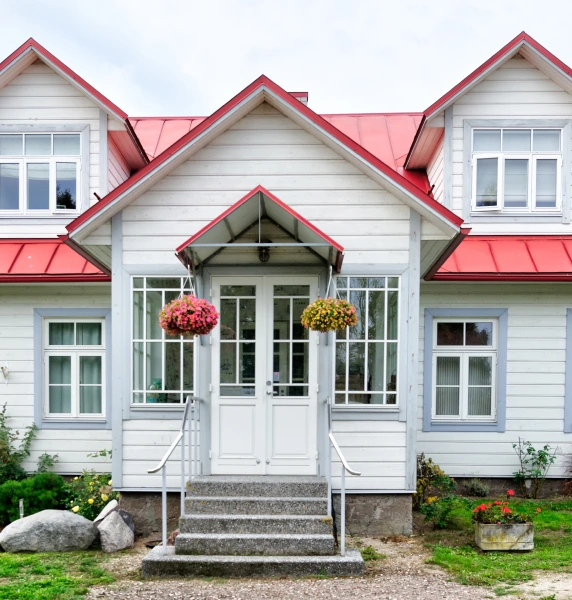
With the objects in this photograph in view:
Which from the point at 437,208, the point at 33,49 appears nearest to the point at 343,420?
Result: the point at 437,208

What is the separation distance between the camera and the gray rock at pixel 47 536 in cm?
671

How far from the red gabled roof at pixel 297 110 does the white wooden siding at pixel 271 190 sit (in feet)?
1.08

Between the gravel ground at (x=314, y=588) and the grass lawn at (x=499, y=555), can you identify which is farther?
the grass lawn at (x=499, y=555)

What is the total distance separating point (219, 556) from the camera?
6059 millimetres

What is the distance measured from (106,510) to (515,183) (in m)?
7.37

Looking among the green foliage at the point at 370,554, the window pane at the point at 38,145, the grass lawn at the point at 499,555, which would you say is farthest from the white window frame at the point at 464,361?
the window pane at the point at 38,145

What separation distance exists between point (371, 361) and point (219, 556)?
8.99 ft

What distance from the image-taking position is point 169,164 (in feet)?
23.2

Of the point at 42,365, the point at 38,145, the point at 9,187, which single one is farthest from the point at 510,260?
the point at 9,187

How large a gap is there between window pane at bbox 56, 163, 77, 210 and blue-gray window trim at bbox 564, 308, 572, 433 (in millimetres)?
7606

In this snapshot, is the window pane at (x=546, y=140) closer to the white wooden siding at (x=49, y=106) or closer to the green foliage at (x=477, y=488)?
the green foliage at (x=477, y=488)

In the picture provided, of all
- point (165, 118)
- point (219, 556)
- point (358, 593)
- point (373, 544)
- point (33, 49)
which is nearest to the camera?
point (358, 593)

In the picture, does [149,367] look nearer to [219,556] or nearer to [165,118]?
[219,556]

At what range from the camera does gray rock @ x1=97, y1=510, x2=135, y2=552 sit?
6762 mm
